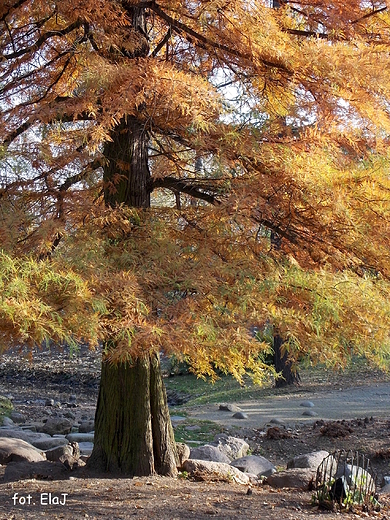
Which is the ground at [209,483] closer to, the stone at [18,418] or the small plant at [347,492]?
the small plant at [347,492]

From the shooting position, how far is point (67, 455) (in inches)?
277

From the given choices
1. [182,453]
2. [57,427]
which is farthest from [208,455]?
[57,427]

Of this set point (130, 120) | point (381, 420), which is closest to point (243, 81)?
point (130, 120)

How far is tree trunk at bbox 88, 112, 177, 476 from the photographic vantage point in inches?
245

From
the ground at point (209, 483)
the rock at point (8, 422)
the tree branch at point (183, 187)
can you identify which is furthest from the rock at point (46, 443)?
the tree branch at point (183, 187)

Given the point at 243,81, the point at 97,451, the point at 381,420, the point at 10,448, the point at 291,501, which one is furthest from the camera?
the point at 381,420

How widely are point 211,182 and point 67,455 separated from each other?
3.68 metres

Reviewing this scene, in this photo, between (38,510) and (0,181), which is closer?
(38,510)

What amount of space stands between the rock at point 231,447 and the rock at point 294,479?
2.03 meters

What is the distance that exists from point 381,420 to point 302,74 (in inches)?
322

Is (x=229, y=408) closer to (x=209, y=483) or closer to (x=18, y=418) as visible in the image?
(x=18, y=418)

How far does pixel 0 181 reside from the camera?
5508 millimetres

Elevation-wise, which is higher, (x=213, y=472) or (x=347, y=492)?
(x=347, y=492)

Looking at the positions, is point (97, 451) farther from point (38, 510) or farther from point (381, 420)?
point (381, 420)
